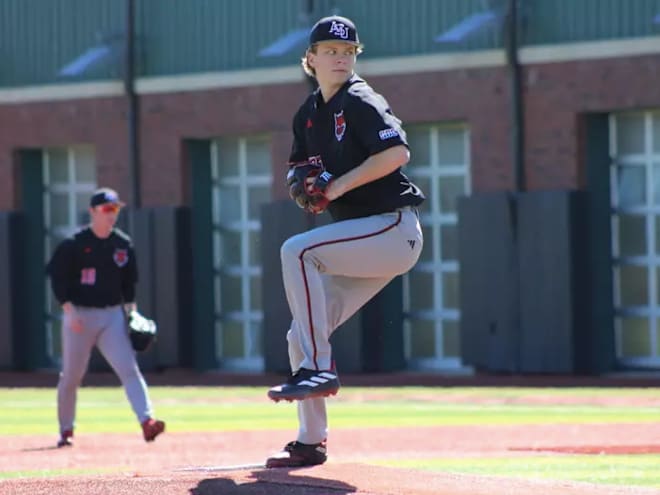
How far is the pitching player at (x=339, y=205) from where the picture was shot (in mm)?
8867

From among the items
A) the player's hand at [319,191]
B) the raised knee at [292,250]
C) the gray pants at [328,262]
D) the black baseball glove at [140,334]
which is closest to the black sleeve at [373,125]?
the player's hand at [319,191]

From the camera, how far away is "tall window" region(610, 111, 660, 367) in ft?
78.7

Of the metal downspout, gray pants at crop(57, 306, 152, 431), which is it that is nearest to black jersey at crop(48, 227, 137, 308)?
gray pants at crop(57, 306, 152, 431)

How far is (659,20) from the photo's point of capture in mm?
23266

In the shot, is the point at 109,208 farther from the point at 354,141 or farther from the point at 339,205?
the point at 354,141

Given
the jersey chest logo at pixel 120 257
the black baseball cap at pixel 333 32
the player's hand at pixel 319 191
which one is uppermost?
the black baseball cap at pixel 333 32

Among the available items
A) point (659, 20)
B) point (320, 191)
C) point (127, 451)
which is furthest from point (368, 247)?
point (659, 20)

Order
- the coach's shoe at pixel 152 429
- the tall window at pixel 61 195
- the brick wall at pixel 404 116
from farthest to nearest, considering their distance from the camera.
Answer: the tall window at pixel 61 195 < the brick wall at pixel 404 116 < the coach's shoe at pixel 152 429

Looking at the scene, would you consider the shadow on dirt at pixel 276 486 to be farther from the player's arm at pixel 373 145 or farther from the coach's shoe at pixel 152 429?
the coach's shoe at pixel 152 429

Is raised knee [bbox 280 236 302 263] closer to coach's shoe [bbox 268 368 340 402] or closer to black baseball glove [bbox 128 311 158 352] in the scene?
coach's shoe [bbox 268 368 340 402]

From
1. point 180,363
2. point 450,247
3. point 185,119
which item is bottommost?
point 180,363

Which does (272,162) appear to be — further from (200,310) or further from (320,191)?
(320,191)

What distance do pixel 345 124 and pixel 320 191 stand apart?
1.20 feet

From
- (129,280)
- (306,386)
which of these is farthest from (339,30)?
(129,280)
